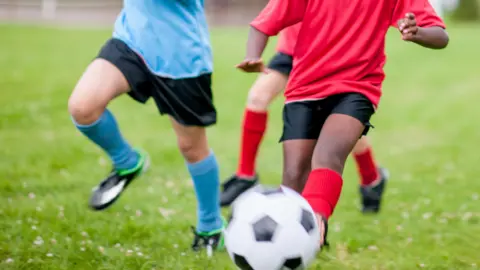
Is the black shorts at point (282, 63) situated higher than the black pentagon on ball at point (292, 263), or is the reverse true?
the black pentagon on ball at point (292, 263)

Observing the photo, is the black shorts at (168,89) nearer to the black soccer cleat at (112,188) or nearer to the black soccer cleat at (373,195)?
the black soccer cleat at (112,188)

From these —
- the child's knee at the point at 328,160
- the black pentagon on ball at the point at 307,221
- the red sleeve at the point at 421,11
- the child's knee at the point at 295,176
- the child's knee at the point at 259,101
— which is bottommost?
the child's knee at the point at 259,101

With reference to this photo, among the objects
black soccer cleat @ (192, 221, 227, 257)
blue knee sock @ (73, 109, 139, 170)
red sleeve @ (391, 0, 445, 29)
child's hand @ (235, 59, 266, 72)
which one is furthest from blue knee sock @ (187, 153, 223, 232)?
red sleeve @ (391, 0, 445, 29)

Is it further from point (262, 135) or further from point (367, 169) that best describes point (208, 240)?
point (367, 169)

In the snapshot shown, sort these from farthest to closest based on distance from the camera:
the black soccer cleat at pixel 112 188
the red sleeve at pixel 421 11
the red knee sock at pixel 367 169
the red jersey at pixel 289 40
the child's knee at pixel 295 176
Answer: the red knee sock at pixel 367 169, the red jersey at pixel 289 40, the black soccer cleat at pixel 112 188, the child's knee at pixel 295 176, the red sleeve at pixel 421 11

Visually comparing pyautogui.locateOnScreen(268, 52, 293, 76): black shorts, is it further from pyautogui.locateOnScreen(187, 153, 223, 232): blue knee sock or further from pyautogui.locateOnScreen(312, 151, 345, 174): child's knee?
pyautogui.locateOnScreen(312, 151, 345, 174): child's knee

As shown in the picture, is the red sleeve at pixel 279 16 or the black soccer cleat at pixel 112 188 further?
the black soccer cleat at pixel 112 188

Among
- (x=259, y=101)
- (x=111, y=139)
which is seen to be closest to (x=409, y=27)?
(x=111, y=139)

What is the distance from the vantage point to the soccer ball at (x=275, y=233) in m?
2.99

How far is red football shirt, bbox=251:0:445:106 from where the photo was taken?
3.57 metres

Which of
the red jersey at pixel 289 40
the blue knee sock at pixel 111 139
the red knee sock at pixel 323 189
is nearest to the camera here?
the red knee sock at pixel 323 189

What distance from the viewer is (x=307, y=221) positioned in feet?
Result: 9.87

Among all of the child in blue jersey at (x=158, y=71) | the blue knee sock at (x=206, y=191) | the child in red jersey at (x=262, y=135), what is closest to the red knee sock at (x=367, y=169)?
the child in red jersey at (x=262, y=135)

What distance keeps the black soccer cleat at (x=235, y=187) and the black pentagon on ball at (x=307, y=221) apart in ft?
7.71
